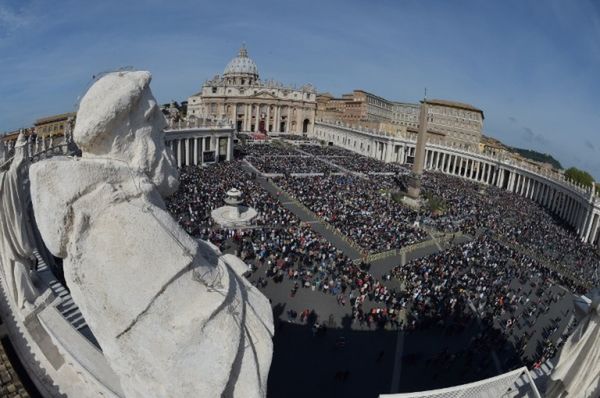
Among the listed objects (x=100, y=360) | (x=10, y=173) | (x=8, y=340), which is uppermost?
(x=10, y=173)

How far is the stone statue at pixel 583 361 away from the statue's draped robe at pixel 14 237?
10.7 m

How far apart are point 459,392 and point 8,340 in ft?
31.9

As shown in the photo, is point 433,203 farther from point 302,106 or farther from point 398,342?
point 302,106

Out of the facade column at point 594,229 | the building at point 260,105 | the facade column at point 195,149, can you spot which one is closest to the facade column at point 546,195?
the facade column at point 594,229

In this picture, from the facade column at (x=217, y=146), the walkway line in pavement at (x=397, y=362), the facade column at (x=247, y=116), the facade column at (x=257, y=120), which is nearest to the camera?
the walkway line in pavement at (x=397, y=362)

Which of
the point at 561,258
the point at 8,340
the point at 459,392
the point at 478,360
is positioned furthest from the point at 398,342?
the point at 561,258

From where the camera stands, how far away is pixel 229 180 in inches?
1582

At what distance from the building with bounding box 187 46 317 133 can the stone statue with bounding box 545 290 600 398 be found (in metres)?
90.3

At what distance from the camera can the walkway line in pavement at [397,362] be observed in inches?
512

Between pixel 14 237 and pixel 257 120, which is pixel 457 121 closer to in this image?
pixel 257 120

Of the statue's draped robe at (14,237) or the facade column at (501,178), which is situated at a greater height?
the statue's draped robe at (14,237)

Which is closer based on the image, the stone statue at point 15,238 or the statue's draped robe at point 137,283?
the statue's draped robe at point 137,283

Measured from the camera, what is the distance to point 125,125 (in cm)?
354

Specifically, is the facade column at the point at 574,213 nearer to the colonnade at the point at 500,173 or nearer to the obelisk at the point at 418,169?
the colonnade at the point at 500,173
